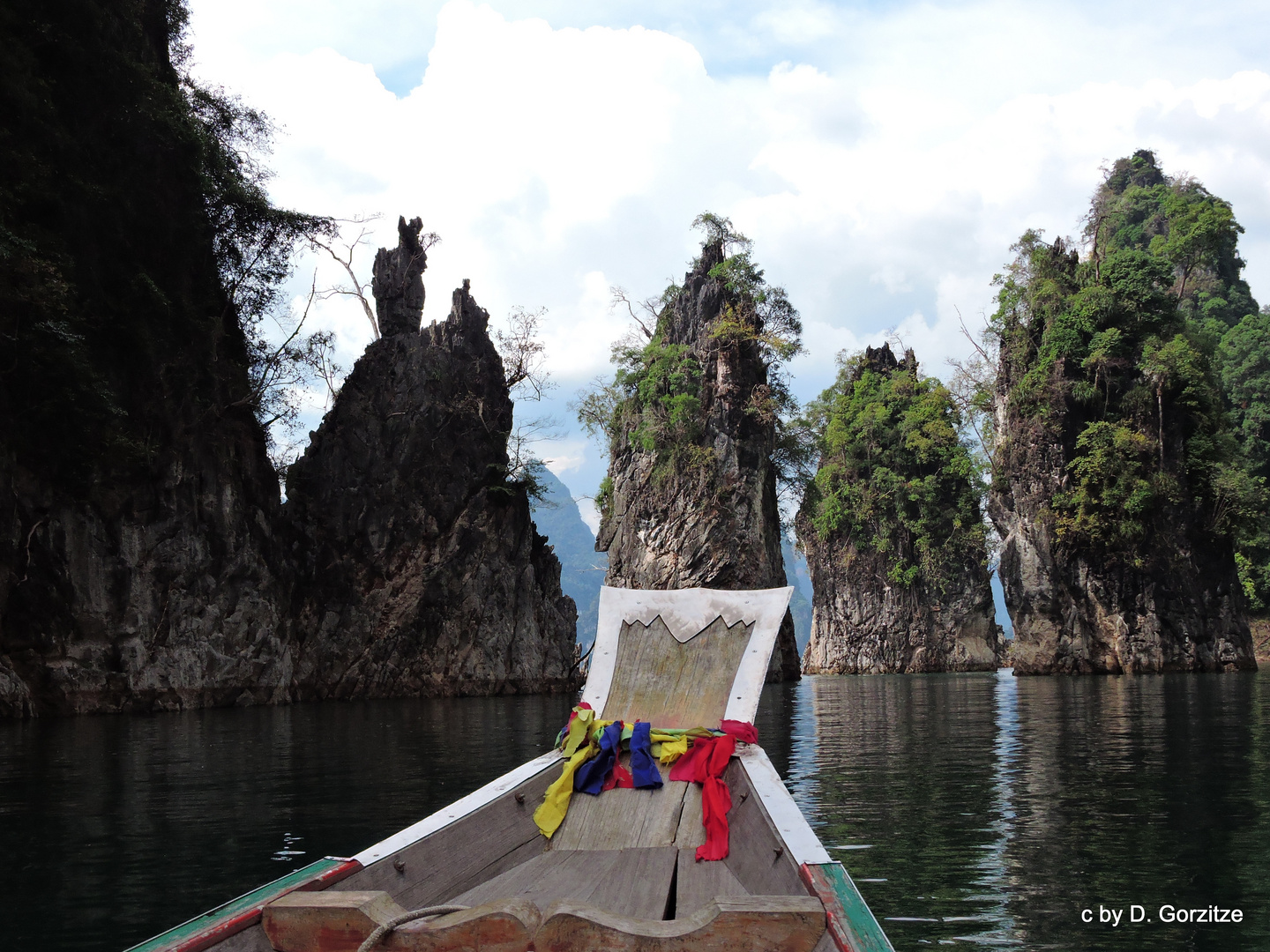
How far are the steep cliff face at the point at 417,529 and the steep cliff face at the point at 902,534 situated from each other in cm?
2247

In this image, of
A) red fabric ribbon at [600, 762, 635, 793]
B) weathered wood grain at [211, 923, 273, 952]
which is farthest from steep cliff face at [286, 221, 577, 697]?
weathered wood grain at [211, 923, 273, 952]

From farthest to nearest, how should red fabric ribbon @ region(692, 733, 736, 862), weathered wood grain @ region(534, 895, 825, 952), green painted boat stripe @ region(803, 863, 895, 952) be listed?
red fabric ribbon @ region(692, 733, 736, 862)
weathered wood grain @ region(534, 895, 825, 952)
green painted boat stripe @ region(803, 863, 895, 952)

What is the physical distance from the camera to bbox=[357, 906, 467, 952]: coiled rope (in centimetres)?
268

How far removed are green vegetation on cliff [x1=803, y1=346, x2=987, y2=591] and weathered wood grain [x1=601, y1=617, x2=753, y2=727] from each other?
144 feet

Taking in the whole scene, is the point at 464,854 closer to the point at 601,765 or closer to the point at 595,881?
the point at 595,881

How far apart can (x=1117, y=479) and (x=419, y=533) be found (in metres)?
24.1

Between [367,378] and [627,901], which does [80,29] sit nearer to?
[367,378]

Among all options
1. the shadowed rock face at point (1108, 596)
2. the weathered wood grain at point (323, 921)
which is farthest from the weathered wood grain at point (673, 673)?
the shadowed rock face at point (1108, 596)

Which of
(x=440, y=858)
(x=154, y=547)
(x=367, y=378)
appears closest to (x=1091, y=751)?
(x=440, y=858)

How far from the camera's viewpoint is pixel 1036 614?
35500 millimetres

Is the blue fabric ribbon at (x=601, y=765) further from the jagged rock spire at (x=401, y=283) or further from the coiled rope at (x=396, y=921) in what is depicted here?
the jagged rock spire at (x=401, y=283)

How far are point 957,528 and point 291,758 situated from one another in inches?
1746

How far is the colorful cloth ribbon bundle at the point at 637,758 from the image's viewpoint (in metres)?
5.23

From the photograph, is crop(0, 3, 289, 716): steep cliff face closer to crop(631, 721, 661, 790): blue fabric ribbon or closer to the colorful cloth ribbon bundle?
the colorful cloth ribbon bundle
